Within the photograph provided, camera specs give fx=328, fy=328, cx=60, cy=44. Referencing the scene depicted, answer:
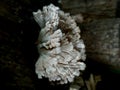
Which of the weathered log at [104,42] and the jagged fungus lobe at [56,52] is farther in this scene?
the weathered log at [104,42]

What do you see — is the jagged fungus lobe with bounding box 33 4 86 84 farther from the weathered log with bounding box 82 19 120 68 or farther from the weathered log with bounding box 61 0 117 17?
the weathered log with bounding box 61 0 117 17

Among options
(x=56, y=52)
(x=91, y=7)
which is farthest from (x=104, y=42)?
(x=56, y=52)

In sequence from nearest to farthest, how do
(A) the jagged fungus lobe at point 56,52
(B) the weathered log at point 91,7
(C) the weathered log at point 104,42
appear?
(A) the jagged fungus lobe at point 56,52
(C) the weathered log at point 104,42
(B) the weathered log at point 91,7

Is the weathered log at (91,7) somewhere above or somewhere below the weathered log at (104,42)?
above

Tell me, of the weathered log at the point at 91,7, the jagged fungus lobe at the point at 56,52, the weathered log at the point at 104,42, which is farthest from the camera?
the weathered log at the point at 91,7

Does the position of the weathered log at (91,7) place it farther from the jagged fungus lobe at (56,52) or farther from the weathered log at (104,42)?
the jagged fungus lobe at (56,52)

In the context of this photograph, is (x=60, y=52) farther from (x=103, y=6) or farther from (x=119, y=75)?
(x=103, y=6)

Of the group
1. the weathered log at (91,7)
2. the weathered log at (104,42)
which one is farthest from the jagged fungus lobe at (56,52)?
the weathered log at (91,7)

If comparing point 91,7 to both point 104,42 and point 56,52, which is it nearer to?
point 104,42
